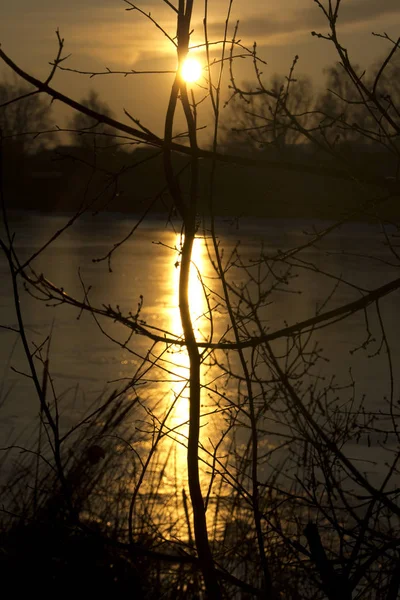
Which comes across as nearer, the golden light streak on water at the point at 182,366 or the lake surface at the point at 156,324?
the golden light streak on water at the point at 182,366

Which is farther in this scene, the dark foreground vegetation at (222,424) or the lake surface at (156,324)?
the lake surface at (156,324)

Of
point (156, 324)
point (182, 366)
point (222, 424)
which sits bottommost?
point (182, 366)

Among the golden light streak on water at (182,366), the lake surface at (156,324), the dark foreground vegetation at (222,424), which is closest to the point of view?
the dark foreground vegetation at (222,424)

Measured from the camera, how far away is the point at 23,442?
18.7 ft

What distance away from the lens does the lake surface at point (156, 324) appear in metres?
6.11

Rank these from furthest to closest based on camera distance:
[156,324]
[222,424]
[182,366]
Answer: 1. [156,324]
2. [222,424]
3. [182,366]

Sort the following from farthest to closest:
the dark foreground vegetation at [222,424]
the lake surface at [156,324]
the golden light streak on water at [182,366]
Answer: the lake surface at [156,324] → the golden light streak on water at [182,366] → the dark foreground vegetation at [222,424]

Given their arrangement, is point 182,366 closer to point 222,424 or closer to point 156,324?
point 222,424

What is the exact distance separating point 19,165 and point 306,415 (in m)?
43.4

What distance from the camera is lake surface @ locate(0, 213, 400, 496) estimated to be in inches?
241

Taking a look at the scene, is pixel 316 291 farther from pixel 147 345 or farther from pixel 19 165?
pixel 19 165

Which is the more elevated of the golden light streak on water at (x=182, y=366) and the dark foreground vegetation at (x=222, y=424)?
the golden light streak on water at (x=182, y=366)

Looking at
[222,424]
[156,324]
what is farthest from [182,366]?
[156,324]

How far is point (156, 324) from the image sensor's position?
35.0ft
